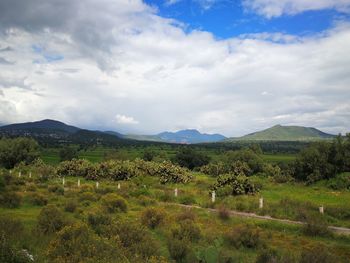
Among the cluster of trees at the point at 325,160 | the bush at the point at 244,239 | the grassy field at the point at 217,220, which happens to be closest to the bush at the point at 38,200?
the grassy field at the point at 217,220

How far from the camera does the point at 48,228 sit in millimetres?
15492

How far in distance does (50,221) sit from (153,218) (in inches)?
218

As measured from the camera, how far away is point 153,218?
1916cm

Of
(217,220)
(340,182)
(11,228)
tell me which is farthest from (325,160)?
(11,228)

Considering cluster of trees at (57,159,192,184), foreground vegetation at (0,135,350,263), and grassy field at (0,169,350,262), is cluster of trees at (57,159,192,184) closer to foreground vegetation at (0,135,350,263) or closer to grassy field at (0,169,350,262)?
foreground vegetation at (0,135,350,263)

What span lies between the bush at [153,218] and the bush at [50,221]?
4.63 meters

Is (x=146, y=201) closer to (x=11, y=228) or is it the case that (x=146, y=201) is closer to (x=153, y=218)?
(x=153, y=218)

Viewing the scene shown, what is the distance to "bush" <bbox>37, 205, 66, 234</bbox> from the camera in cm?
1535

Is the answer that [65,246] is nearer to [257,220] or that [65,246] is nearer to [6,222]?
[6,222]

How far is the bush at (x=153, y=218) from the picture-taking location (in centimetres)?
1908

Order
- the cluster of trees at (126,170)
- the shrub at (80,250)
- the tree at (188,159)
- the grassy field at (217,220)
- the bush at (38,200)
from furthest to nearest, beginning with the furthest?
the tree at (188,159) < the cluster of trees at (126,170) < the bush at (38,200) < the grassy field at (217,220) < the shrub at (80,250)

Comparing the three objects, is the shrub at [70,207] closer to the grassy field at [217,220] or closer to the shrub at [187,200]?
the grassy field at [217,220]

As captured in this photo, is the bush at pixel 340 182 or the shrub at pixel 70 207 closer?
the shrub at pixel 70 207

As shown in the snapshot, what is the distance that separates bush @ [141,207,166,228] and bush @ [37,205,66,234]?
4630 mm
